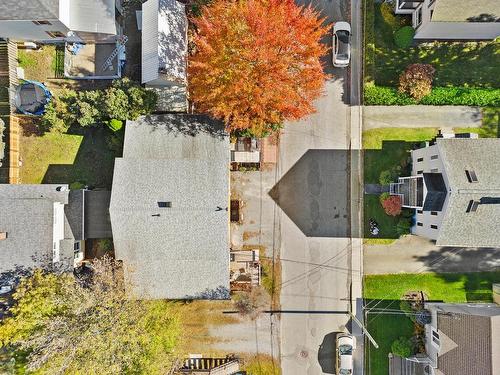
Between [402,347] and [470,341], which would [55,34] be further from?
[470,341]

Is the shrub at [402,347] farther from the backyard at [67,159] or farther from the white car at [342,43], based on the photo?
the backyard at [67,159]

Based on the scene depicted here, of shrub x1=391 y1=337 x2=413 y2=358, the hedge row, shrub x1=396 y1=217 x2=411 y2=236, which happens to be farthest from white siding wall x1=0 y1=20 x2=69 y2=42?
shrub x1=391 y1=337 x2=413 y2=358

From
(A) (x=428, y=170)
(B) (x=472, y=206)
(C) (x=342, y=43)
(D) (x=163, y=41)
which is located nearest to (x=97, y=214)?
(D) (x=163, y=41)

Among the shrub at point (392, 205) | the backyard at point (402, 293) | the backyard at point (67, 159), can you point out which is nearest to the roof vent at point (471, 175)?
the shrub at point (392, 205)

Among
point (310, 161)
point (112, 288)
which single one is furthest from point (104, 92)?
point (310, 161)

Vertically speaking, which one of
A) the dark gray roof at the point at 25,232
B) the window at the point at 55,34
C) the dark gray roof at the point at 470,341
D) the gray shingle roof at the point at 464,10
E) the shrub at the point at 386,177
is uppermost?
the gray shingle roof at the point at 464,10

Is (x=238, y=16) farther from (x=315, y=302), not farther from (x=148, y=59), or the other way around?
(x=315, y=302)

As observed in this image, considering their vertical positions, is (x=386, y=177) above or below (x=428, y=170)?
below
